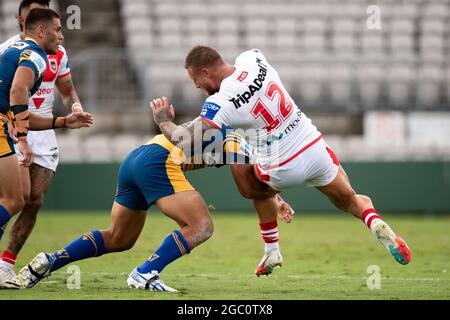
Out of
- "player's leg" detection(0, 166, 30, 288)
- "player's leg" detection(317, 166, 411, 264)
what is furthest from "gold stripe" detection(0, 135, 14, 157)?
"player's leg" detection(317, 166, 411, 264)

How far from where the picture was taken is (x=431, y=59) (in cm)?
2050

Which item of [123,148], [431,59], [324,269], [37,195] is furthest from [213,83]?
[431,59]

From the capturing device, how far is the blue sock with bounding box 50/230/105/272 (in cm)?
848

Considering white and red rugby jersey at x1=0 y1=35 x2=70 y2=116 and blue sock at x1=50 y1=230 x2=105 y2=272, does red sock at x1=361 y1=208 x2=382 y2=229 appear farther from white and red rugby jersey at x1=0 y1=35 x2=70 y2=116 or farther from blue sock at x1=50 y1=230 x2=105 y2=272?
white and red rugby jersey at x1=0 y1=35 x2=70 y2=116

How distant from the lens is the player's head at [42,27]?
335 inches

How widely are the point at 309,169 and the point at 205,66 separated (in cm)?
147

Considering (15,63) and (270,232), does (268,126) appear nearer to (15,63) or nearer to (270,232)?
(270,232)

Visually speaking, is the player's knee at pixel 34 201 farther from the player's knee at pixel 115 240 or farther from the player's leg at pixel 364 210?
the player's leg at pixel 364 210

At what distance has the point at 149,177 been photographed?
321 inches

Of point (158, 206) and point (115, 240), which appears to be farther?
point (115, 240)

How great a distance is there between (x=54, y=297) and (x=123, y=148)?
38.5 ft

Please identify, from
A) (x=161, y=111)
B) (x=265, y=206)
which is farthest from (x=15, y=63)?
(x=265, y=206)

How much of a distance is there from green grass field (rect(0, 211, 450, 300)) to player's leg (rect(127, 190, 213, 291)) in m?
0.23
